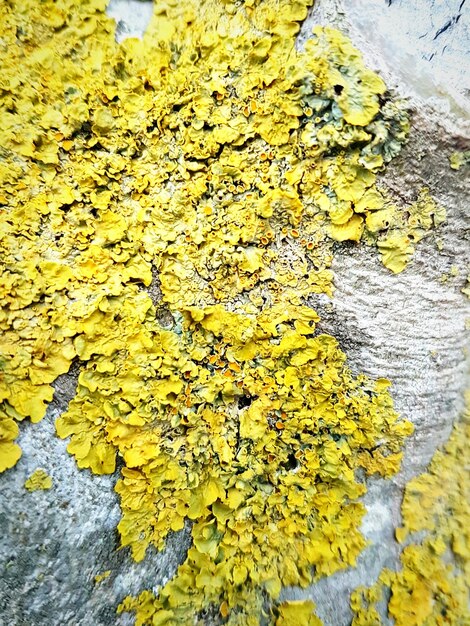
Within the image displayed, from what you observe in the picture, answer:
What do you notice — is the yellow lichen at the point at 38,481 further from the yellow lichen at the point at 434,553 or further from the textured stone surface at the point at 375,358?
the yellow lichen at the point at 434,553

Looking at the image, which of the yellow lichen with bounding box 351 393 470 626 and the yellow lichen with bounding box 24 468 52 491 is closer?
the yellow lichen with bounding box 24 468 52 491

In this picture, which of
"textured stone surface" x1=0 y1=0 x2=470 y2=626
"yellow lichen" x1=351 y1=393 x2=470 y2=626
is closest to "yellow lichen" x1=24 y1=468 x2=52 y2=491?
"textured stone surface" x1=0 y1=0 x2=470 y2=626

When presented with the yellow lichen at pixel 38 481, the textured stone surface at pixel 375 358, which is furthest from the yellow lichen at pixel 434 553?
the yellow lichen at pixel 38 481

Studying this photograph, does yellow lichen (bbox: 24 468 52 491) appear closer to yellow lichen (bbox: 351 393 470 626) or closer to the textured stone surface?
the textured stone surface

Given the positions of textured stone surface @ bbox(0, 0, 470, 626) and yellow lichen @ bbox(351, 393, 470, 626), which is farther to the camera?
yellow lichen @ bbox(351, 393, 470, 626)

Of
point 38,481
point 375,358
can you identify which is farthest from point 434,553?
point 38,481
